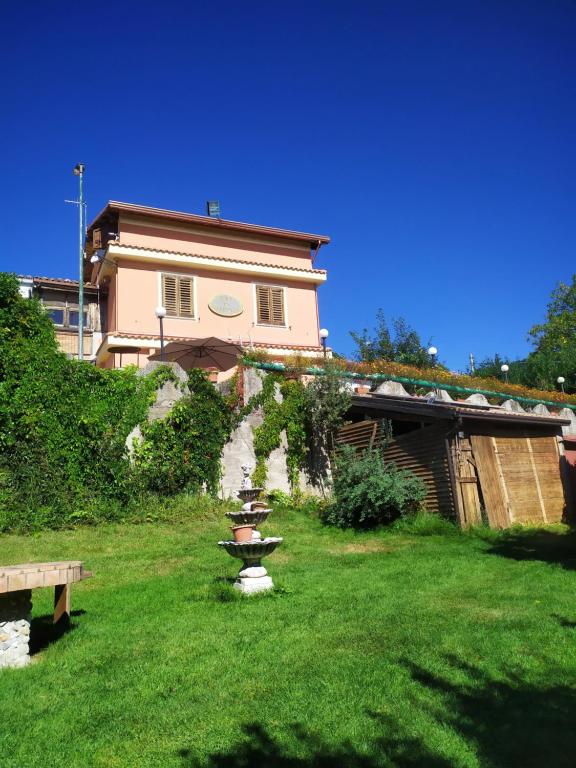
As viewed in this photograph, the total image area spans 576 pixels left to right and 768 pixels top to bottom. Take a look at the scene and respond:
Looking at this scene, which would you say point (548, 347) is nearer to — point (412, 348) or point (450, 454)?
point (412, 348)

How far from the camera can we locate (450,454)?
13219 mm

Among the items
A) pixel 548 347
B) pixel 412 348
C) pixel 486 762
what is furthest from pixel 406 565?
pixel 548 347

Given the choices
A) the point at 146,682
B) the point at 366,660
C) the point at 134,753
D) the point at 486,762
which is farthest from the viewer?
the point at 366,660

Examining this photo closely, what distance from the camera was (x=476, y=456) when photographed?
13547mm

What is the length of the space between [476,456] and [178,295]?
1417 cm

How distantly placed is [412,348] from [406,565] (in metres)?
22.5

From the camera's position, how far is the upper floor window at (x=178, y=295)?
77.7 feet

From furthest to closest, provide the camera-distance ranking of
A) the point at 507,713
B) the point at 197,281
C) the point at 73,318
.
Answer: the point at 73,318 → the point at 197,281 → the point at 507,713

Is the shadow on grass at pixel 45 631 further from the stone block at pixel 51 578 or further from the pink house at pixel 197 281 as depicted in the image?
the pink house at pixel 197 281

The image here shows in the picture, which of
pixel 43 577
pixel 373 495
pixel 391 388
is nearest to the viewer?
pixel 43 577

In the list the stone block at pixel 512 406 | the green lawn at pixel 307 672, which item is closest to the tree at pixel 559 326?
the stone block at pixel 512 406

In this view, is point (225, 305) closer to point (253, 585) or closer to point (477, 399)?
point (477, 399)

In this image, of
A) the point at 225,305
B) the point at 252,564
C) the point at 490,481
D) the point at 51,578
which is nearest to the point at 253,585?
the point at 252,564

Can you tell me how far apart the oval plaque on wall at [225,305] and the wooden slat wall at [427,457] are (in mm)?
10675
